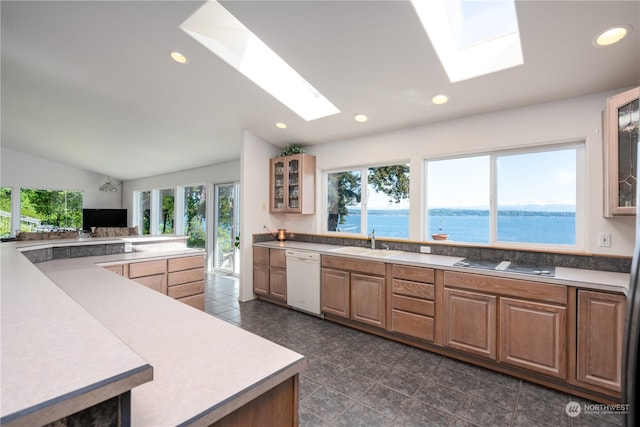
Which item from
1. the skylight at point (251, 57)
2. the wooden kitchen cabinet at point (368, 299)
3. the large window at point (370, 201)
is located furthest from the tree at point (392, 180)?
the wooden kitchen cabinet at point (368, 299)

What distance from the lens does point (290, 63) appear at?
2568 millimetres

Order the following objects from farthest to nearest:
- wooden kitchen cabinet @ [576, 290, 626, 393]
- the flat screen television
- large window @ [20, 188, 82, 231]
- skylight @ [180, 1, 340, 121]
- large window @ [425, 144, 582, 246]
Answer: the flat screen television
large window @ [20, 188, 82, 231]
large window @ [425, 144, 582, 246]
skylight @ [180, 1, 340, 121]
wooden kitchen cabinet @ [576, 290, 626, 393]

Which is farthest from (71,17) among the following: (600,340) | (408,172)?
(600,340)

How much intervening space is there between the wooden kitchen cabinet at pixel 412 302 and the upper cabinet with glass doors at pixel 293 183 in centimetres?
181

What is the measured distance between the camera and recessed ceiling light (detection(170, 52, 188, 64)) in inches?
104

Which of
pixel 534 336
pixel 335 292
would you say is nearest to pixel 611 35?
pixel 534 336

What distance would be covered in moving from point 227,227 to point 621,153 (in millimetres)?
5773

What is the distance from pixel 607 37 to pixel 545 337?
7.01 feet

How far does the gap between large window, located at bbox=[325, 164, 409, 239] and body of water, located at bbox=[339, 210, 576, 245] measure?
13 mm

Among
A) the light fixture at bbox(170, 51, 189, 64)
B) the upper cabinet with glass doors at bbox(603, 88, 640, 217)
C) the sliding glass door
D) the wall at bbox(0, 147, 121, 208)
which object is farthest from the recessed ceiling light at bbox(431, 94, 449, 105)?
the wall at bbox(0, 147, 121, 208)

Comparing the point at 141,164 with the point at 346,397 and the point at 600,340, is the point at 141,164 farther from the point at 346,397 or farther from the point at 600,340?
the point at 600,340

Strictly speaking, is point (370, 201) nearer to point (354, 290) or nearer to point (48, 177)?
point (354, 290)

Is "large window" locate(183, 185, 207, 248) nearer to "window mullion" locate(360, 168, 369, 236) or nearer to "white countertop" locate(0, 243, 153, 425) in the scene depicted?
"window mullion" locate(360, 168, 369, 236)

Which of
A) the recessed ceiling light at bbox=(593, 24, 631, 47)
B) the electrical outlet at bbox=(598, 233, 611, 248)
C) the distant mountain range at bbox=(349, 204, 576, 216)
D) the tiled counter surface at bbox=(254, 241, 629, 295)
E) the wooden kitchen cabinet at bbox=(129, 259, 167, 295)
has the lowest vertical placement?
the wooden kitchen cabinet at bbox=(129, 259, 167, 295)
